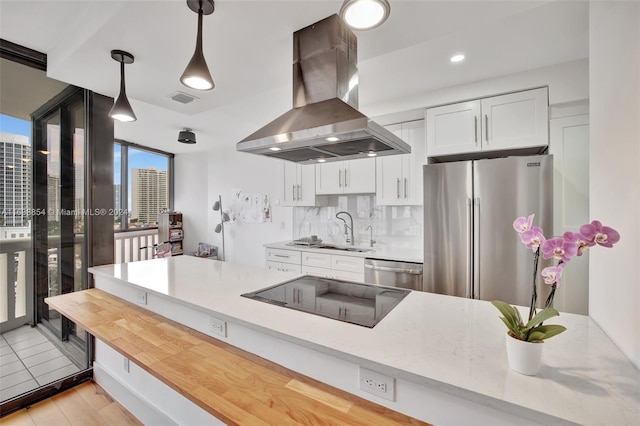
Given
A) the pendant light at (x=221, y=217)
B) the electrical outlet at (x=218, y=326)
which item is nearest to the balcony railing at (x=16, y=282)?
the electrical outlet at (x=218, y=326)

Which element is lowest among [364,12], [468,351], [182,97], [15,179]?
[468,351]

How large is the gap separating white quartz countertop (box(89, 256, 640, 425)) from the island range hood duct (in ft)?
2.81

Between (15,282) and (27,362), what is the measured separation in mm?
587

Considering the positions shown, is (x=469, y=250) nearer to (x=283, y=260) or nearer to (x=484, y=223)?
(x=484, y=223)

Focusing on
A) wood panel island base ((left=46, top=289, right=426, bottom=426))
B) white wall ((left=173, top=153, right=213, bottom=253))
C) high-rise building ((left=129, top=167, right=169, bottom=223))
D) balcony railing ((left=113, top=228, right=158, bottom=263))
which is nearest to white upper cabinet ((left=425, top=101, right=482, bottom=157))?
wood panel island base ((left=46, top=289, right=426, bottom=426))

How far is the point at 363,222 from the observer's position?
3656mm

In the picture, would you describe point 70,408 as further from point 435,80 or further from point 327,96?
point 435,80

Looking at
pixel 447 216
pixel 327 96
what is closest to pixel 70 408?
pixel 327 96

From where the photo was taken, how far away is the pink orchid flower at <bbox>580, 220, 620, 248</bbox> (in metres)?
0.74

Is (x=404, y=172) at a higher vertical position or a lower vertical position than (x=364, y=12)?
lower

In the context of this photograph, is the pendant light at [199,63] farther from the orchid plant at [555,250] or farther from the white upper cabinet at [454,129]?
the white upper cabinet at [454,129]

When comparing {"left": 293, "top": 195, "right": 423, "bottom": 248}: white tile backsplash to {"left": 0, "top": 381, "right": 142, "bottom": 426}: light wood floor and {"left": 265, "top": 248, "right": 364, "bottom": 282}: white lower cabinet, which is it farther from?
{"left": 0, "top": 381, "right": 142, "bottom": 426}: light wood floor

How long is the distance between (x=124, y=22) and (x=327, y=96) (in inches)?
42.9

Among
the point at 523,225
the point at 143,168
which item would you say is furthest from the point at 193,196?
the point at 523,225
